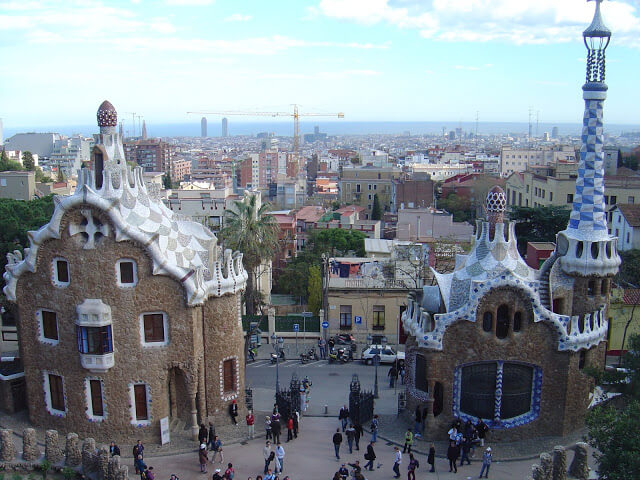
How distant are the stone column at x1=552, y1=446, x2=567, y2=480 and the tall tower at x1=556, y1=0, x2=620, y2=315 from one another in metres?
6.76

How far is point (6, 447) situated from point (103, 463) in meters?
4.60

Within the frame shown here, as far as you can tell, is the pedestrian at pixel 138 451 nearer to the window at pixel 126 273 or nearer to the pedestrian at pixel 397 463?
the window at pixel 126 273

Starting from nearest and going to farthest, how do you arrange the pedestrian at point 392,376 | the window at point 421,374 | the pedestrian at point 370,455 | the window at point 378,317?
the pedestrian at point 370,455 → the window at point 421,374 → the pedestrian at point 392,376 → the window at point 378,317

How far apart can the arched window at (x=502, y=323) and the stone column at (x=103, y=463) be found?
49.9ft

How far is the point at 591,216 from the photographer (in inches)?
1064

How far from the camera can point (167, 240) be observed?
27203 millimetres

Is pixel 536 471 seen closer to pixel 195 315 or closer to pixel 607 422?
pixel 607 422

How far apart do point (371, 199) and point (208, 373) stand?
277 feet

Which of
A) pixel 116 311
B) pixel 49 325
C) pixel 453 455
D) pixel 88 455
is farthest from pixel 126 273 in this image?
pixel 453 455

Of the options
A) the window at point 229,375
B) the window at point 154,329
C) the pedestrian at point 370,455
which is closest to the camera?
the pedestrian at point 370,455

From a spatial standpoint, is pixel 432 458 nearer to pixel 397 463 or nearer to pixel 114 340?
pixel 397 463

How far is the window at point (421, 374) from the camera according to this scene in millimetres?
27244

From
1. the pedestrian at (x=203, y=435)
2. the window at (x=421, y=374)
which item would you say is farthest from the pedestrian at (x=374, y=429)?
the pedestrian at (x=203, y=435)

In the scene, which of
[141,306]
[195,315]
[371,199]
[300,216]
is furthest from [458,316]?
[371,199]
